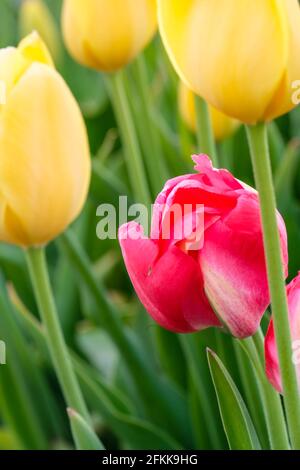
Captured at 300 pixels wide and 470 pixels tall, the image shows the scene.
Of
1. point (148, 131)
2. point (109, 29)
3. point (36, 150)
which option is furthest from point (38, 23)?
point (36, 150)

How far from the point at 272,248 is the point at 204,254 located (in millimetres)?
39

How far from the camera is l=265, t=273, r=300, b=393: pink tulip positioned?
0.46m

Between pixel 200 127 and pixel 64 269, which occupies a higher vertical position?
pixel 200 127

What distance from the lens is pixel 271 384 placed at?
1.62ft

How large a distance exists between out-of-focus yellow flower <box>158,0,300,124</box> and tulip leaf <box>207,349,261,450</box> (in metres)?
0.13

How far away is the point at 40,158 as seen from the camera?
0.57 metres

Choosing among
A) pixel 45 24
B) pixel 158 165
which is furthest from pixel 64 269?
pixel 45 24

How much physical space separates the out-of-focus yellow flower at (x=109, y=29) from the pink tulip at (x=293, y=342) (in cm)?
40

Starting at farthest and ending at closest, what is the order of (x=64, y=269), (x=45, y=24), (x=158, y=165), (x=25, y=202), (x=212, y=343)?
(x=45, y=24) → (x=64, y=269) → (x=158, y=165) → (x=212, y=343) → (x=25, y=202)

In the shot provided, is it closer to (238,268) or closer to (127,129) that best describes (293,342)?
(238,268)

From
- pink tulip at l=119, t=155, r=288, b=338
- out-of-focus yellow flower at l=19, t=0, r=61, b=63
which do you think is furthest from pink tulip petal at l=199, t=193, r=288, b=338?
out-of-focus yellow flower at l=19, t=0, r=61, b=63

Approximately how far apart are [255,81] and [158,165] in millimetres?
553

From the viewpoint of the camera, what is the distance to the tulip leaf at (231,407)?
0.49 meters

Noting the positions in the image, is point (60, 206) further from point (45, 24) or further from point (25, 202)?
point (45, 24)
